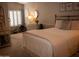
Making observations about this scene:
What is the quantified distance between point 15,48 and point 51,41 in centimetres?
47

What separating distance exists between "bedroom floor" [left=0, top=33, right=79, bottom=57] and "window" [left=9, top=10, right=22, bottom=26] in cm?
15

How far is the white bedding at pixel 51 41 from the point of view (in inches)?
59.5

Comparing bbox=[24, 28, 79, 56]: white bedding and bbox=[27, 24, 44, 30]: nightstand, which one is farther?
bbox=[27, 24, 44, 30]: nightstand

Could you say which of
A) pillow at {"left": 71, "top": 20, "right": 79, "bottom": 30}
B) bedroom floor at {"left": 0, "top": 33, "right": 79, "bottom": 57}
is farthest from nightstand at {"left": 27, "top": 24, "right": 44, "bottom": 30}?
pillow at {"left": 71, "top": 20, "right": 79, "bottom": 30}

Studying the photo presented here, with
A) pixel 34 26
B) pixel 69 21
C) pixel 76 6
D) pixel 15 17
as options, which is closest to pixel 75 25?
pixel 69 21

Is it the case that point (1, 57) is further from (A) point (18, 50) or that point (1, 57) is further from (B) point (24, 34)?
(B) point (24, 34)

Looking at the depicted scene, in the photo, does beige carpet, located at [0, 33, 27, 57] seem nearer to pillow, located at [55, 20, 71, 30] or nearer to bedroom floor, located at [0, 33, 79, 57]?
bedroom floor, located at [0, 33, 79, 57]

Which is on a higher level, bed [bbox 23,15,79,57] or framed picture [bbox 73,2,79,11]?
framed picture [bbox 73,2,79,11]

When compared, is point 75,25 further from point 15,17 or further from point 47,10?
point 15,17

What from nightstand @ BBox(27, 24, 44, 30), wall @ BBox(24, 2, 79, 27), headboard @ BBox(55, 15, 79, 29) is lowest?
nightstand @ BBox(27, 24, 44, 30)

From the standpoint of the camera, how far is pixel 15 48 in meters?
1.62

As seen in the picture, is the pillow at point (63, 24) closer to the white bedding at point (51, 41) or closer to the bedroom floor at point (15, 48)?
the white bedding at point (51, 41)

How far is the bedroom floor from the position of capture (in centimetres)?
161

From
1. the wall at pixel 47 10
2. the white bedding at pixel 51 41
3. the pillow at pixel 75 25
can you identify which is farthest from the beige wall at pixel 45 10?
the pillow at pixel 75 25
